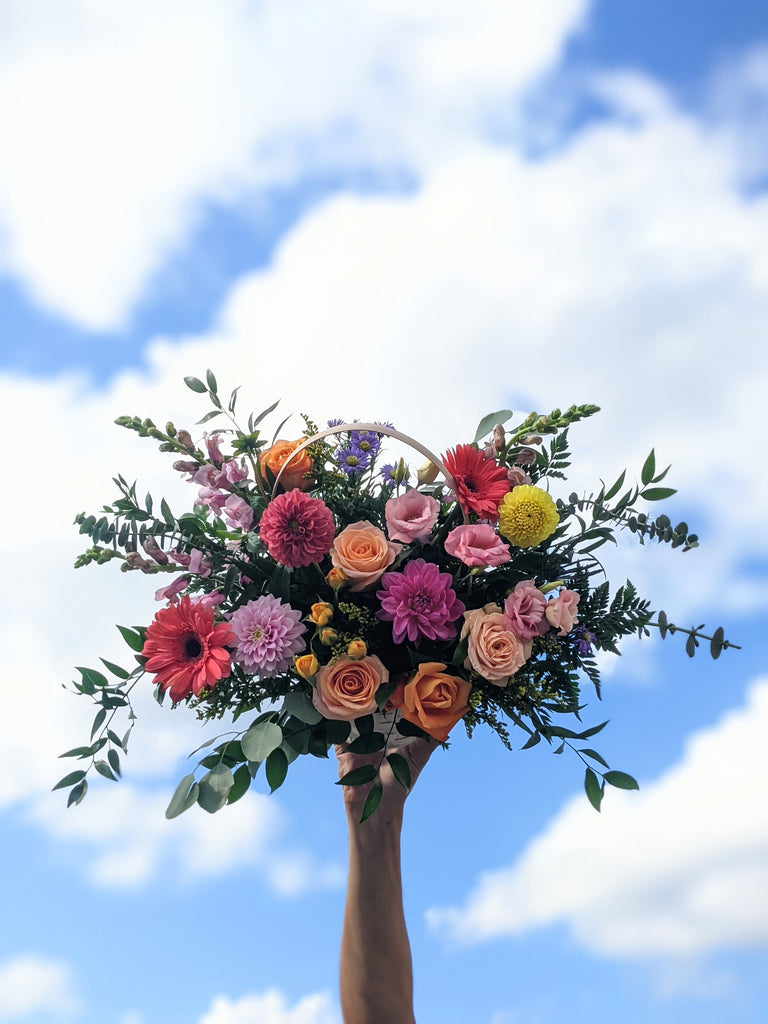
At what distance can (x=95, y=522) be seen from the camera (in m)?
2.09

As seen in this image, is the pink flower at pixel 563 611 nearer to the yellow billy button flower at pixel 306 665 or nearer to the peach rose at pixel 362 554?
the peach rose at pixel 362 554

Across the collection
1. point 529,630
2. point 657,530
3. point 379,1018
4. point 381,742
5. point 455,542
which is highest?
point 657,530

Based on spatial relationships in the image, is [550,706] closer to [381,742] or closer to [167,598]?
[381,742]

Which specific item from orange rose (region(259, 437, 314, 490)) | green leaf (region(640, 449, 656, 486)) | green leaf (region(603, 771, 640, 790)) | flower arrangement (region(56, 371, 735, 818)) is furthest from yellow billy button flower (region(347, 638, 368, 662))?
green leaf (region(640, 449, 656, 486))

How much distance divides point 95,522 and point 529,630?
3.10 ft

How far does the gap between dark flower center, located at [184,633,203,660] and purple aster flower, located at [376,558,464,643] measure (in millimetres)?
343

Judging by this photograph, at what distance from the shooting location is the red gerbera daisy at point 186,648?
180cm

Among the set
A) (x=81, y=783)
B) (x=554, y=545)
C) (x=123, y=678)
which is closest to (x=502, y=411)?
(x=554, y=545)

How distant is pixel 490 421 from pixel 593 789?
789 millimetres

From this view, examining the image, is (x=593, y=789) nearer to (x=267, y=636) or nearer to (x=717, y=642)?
(x=717, y=642)

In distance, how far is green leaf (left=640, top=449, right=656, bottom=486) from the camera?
211 centimetres

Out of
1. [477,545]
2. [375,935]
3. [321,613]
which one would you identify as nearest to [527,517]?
[477,545]

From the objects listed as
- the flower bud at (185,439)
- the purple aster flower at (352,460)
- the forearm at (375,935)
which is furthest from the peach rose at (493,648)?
the flower bud at (185,439)

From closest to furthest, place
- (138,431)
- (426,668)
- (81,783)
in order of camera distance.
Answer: (426,668), (81,783), (138,431)
